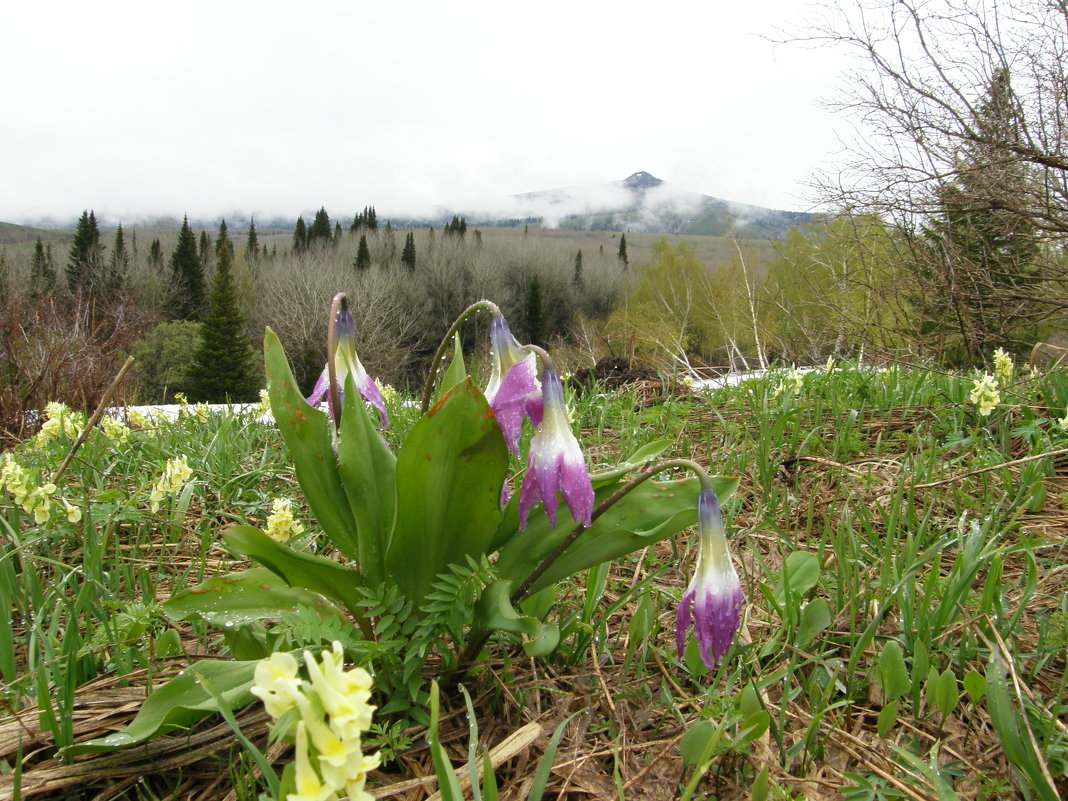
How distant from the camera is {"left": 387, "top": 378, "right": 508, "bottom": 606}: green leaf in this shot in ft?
3.52

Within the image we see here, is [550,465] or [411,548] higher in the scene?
[550,465]

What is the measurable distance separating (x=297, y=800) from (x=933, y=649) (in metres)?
1.32

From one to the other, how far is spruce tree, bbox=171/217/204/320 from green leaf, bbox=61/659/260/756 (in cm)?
5269

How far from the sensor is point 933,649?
137cm

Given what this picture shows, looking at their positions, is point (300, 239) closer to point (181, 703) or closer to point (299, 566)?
point (299, 566)

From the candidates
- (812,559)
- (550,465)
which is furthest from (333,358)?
(812,559)

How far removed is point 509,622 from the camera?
1061mm

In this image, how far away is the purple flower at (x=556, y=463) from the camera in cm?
104

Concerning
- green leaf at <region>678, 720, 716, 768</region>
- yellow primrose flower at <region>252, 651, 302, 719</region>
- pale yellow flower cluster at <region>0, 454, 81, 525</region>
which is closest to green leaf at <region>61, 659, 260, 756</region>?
yellow primrose flower at <region>252, 651, 302, 719</region>

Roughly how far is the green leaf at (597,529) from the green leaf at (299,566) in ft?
0.92

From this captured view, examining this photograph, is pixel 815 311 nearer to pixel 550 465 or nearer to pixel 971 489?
pixel 971 489

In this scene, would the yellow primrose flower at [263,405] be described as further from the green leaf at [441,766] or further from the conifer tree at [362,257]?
the conifer tree at [362,257]

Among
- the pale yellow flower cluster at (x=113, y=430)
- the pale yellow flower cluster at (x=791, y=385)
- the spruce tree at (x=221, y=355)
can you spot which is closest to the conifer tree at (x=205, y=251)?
the spruce tree at (x=221, y=355)

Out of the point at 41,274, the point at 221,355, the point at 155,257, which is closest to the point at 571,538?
the point at 221,355
